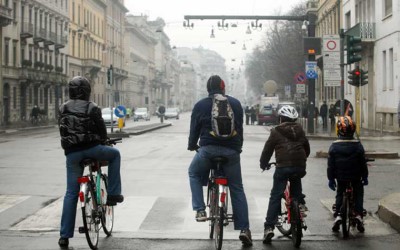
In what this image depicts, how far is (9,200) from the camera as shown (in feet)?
35.0

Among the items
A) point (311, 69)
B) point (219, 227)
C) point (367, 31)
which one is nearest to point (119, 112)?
point (311, 69)

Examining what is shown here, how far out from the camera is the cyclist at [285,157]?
7.40 metres

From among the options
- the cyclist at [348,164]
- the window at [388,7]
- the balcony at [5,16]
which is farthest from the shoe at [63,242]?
the balcony at [5,16]

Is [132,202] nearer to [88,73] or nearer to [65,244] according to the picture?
[65,244]

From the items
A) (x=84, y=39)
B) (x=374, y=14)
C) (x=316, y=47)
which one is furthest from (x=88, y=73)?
(x=316, y=47)

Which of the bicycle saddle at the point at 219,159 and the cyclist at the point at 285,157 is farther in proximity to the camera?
the cyclist at the point at 285,157

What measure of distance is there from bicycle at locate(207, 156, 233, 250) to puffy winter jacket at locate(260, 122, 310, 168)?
684 mm

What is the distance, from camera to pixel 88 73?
82375 mm

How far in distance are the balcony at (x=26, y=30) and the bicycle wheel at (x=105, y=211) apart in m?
54.8

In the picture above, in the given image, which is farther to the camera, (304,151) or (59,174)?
(59,174)

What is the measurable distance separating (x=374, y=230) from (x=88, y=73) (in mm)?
76078

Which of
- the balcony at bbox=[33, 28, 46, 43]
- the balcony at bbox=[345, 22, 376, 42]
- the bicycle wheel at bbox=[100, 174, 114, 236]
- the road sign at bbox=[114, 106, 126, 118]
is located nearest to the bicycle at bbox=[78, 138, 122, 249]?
the bicycle wheel at bbox=[100, 174, 114, 236]

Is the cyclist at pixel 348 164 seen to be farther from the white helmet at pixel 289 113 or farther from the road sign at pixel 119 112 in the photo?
the road sign at pixel 119 112

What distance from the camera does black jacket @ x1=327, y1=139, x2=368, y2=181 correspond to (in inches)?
307
